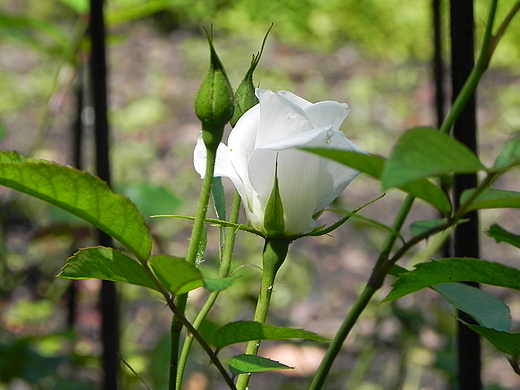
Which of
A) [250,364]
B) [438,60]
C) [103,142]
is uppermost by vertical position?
[438,60]

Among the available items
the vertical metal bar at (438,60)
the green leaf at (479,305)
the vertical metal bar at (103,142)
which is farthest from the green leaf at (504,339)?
the vertical metal bar at (438,60)

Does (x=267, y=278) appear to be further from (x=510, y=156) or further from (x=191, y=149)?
(x=191, y=149)

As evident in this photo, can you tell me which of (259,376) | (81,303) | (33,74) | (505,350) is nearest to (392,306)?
(259,376)

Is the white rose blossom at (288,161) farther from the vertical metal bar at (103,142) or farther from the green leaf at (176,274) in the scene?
the vertical metal bar at (103,142)

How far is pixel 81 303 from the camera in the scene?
5.29ft

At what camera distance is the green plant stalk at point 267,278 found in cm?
33

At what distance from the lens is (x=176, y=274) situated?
28cm

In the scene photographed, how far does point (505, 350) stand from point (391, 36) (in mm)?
2342

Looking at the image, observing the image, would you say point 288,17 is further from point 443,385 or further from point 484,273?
point 484,273

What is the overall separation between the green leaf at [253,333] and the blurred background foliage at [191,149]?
1.33 feet

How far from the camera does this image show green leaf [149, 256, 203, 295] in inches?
10.8

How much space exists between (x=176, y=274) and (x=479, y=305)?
0.62 ft

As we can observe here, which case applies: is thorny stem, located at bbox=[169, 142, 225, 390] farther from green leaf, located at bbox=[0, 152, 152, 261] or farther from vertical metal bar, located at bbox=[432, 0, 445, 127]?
vertical metal bar, located at bbox=[432, 0, 445, 127]

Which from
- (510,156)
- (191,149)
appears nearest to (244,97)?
(510,156)
